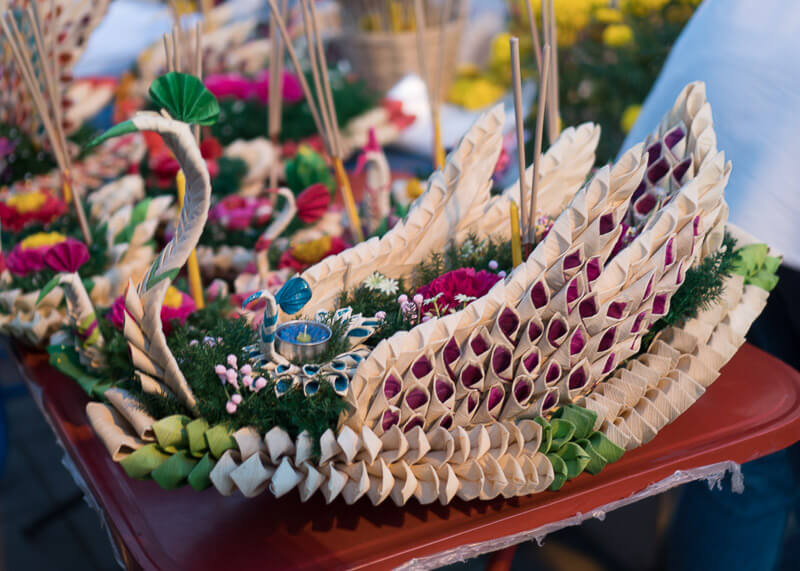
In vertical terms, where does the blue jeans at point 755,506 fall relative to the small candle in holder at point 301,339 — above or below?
below

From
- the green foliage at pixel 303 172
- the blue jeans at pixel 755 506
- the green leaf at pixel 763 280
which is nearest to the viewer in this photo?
the green leaf at pixel 763 280

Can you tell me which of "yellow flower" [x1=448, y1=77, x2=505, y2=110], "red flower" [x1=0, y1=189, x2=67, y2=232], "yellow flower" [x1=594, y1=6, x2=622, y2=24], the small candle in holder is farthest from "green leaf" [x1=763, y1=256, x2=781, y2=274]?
"yellow flower" [x1=448, y1=77, x2=505, y2=110]

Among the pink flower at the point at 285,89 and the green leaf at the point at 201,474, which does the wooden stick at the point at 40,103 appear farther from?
the pink flower at the point at 285,89

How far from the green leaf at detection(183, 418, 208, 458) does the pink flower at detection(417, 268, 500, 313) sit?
0.85ft

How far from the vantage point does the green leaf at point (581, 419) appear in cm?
75

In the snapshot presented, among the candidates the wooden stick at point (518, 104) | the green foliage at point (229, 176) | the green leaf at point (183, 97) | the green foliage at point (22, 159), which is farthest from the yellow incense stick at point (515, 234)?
the green foliage at point (22, 159)

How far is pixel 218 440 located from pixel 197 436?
0.02 metres

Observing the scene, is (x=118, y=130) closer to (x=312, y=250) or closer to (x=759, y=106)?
(x=312, y=250)

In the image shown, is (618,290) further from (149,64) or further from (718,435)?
(149,64)

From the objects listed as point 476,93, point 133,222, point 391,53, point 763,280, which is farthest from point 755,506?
point 391,53

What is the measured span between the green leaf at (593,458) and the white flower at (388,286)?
261 mm

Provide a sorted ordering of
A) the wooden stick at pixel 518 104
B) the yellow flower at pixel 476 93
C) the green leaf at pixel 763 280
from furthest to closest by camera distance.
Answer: the yellow flower at pixel 476 93 → the green leaf at pixel 763 280 → the wooden stick at pixel 518 104

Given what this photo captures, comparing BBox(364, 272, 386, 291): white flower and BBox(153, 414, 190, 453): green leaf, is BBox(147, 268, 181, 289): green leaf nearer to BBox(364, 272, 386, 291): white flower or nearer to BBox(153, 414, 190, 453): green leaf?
BBox(153, 414, 190, 453): green leaf

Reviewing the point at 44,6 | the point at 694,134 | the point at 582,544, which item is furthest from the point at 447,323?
the point at 44,6
